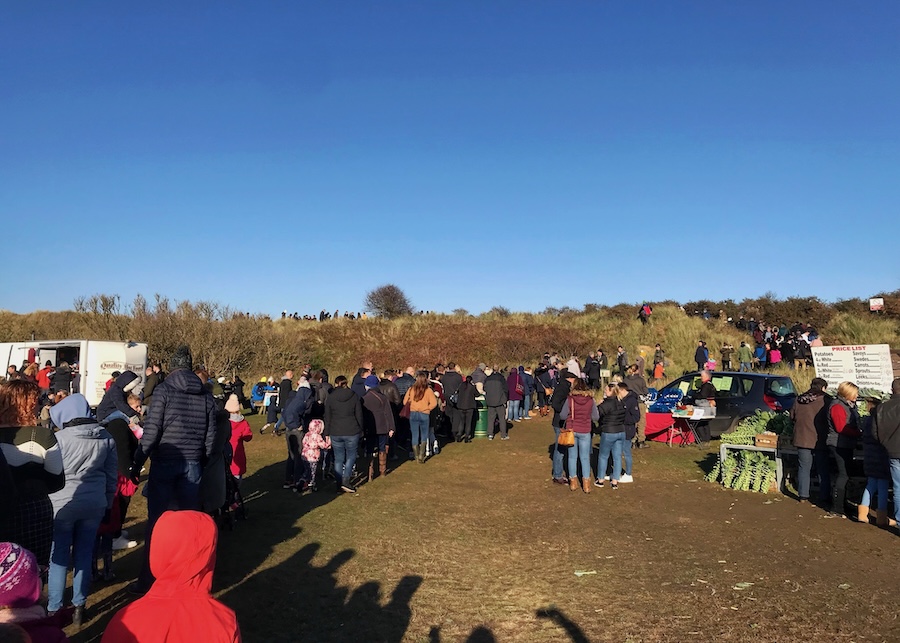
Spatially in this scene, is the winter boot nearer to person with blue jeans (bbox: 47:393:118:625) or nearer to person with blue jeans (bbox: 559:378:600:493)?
person with blue jeans (bbox: 559:378:600:493)

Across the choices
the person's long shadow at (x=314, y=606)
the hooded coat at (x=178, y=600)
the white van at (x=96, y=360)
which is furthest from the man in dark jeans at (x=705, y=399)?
the white van at (x=96, y=360)

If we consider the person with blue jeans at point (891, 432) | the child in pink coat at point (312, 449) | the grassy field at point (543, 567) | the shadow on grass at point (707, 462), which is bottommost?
the shadow on grass at point (707, 462)

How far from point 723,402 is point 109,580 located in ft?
41.0

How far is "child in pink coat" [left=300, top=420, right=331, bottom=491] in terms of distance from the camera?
10.2m

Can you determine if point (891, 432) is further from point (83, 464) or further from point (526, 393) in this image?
point (526, 393)

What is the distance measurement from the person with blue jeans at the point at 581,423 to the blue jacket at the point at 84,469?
6.63m

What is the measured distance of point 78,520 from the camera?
5082mm

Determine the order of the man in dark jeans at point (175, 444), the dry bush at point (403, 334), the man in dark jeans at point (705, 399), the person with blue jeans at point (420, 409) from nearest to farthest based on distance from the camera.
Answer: the man in dark jeans at point (175, 444) < the person with blue jeans at point (420, 409) < the man in dark jeans at point (705, 399) < the dry bush at point (403, 334)

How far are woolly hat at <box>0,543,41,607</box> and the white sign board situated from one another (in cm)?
1309

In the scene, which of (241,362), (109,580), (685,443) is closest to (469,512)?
(109,580)

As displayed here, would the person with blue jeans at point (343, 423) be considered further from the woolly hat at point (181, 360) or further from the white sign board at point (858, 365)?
the white sign board at point (858, 365)

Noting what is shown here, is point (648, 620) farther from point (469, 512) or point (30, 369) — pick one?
point (30, 369)

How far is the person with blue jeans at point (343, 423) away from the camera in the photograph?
984 cm

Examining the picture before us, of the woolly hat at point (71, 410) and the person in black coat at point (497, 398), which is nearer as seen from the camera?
the woolly hat at point (71, 410)
